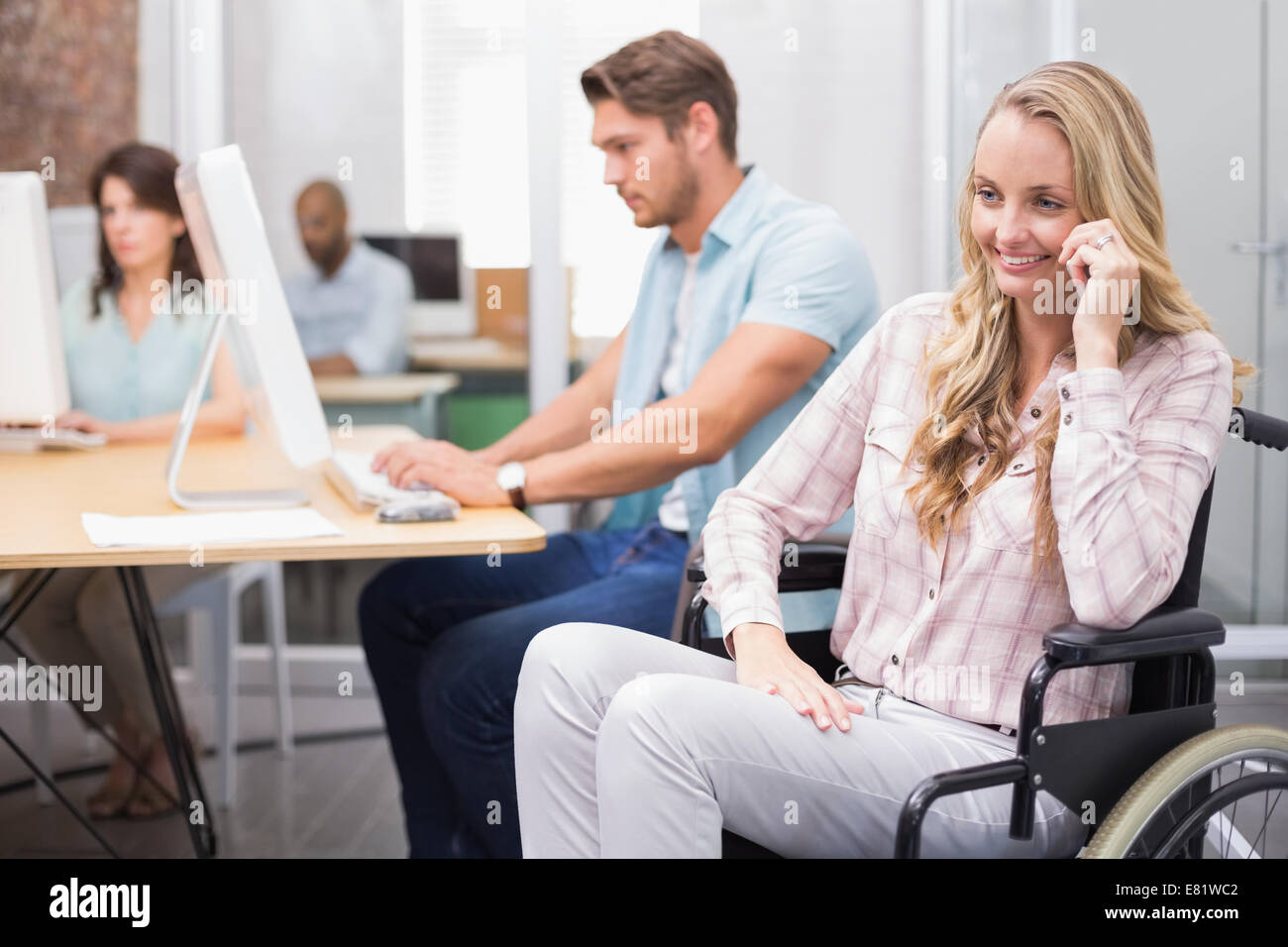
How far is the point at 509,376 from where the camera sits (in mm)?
3164

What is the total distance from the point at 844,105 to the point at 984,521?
6.13 ft

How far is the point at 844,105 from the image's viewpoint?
2.95 m

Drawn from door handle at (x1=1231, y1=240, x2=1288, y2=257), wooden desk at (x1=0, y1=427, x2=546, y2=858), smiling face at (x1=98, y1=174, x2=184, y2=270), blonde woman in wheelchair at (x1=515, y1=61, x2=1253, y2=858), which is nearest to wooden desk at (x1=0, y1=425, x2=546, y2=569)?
wooden desk at (x1=0, y1=427, x2=546, y2=858)

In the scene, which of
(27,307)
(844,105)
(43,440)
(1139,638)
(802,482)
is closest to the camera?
(1139,638)

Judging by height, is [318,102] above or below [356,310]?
above

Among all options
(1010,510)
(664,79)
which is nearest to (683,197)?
(664,79)

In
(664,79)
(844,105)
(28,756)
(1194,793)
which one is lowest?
(28,756)

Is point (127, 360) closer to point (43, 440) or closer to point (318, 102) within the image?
point (43, 440)

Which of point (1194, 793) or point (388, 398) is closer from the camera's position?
point (1194, 793)

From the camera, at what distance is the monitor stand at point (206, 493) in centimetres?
183

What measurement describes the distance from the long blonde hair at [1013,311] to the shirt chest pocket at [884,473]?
3 cm

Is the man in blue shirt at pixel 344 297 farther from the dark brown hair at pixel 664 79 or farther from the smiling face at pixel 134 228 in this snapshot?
the dark brown hair at pixel 664 79

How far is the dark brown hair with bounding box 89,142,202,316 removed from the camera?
260cm

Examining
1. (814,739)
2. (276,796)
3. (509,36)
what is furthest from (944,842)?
(509,36)
